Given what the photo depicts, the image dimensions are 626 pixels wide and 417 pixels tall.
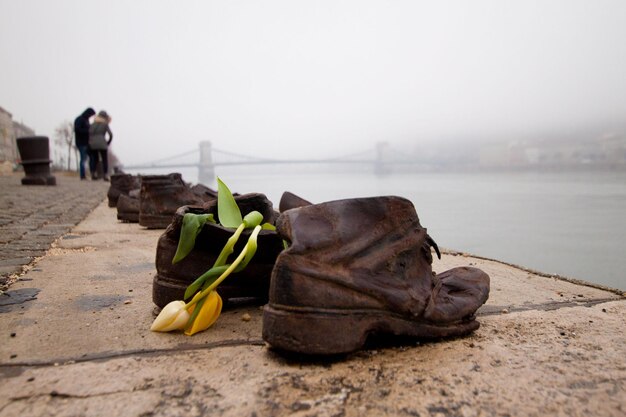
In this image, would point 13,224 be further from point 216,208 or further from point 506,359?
point 506,359

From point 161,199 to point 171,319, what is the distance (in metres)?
2.51

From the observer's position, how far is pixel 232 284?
4.80 ft

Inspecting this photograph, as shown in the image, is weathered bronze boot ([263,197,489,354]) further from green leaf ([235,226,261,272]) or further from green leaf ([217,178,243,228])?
green leaf ([217,178,243,228])

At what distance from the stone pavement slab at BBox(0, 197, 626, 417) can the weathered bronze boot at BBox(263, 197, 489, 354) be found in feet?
0.20

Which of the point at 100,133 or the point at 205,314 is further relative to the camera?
the point at 100,133

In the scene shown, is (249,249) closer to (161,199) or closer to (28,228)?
(161,199)

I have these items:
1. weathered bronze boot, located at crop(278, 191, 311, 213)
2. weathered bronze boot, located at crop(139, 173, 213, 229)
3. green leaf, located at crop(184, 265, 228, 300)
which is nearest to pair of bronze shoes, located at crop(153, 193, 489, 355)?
green leaf, located at crop(184, 265, 228, 300)

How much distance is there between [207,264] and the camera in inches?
57.1

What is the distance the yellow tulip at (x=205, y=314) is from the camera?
4.16 ft

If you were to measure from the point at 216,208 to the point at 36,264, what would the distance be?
1.10 m

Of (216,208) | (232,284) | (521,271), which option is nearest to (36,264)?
(216,208)

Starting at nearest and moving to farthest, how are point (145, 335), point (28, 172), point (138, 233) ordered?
point (145, 335), point (138, 233), point (28, 172)

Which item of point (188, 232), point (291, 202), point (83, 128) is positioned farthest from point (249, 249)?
point (83, 128)

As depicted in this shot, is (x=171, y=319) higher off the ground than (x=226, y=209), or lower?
lower
